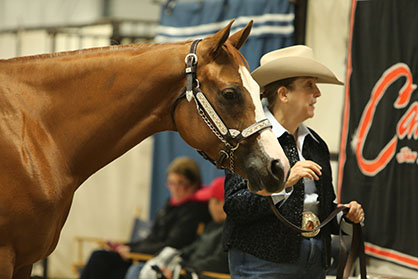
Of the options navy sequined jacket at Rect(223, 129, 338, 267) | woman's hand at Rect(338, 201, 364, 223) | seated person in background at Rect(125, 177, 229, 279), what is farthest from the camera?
seated person in background at Rect(125, 177, 229, 279)

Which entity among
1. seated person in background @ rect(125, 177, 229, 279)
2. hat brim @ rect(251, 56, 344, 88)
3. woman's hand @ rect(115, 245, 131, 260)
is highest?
hat brim @ rect(251, 56, 344, 88)

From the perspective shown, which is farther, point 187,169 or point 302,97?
point 187,169

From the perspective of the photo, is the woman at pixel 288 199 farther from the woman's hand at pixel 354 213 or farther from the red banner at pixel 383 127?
the red banner at pixel 383 127

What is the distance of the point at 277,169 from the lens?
189 cm

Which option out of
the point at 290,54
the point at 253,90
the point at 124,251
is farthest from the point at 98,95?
the point at 124,251

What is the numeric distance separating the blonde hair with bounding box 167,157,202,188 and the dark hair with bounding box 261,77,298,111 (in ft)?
8.69

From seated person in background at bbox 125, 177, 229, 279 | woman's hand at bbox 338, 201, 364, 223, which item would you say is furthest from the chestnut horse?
seated person in background at bbox 125, 177, 229, 279

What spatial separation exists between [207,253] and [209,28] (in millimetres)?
1788

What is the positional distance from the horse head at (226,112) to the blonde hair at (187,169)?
2929 millimetres

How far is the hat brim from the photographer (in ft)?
7.32

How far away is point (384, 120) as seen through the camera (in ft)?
11.2

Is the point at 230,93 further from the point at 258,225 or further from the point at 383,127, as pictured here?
the point at 383,127

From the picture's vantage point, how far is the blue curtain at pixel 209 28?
4359mm

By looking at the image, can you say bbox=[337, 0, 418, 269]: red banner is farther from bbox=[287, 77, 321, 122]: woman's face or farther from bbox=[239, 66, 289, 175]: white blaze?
bbox=[239, 66, 289, 175]: white blaze
